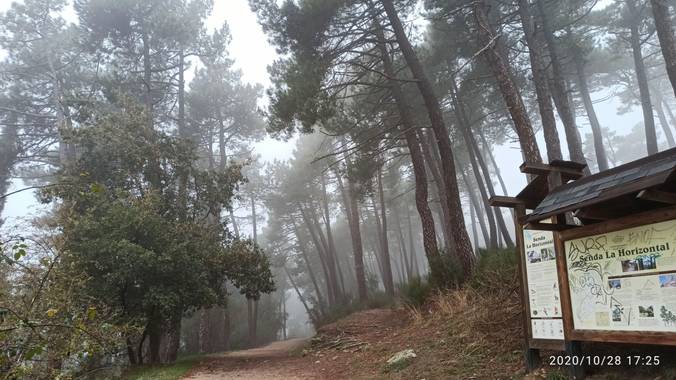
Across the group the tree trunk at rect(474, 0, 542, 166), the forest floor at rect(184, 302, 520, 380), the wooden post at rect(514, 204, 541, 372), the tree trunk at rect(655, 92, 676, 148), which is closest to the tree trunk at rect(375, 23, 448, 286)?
the forest floor at rect(184, 302, 520, 380)

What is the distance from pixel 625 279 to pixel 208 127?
24239 mm

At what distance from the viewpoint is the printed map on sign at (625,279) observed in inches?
148

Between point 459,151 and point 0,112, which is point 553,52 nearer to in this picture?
point 459,151

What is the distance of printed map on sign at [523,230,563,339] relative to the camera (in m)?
4.96

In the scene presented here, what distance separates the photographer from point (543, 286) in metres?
5.14

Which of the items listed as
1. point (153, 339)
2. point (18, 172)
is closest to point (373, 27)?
point (153, 339)

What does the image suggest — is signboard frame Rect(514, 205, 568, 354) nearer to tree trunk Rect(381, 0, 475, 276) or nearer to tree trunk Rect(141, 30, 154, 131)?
tree trunk Rect(381, 0, 475, 276)

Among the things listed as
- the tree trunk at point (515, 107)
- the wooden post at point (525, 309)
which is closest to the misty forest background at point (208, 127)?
the tree trunk at point (515, 107)

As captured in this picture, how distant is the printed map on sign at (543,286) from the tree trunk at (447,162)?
4848 mm

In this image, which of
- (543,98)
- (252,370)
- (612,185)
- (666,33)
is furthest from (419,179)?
(612,185)

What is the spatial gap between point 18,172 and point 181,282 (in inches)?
605

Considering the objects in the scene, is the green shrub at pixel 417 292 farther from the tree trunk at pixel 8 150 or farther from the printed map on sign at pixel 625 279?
the tree trunk at pixel 8 150

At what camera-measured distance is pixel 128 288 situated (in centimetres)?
1111

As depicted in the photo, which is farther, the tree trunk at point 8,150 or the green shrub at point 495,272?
the tree trunk at point 8,150
